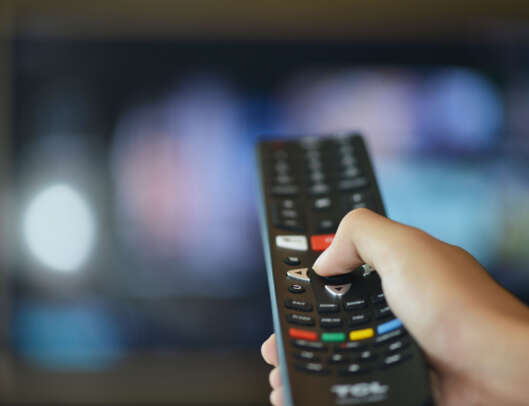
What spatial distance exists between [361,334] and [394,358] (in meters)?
0.03

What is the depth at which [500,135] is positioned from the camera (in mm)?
1125

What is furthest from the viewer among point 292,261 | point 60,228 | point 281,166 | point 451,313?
point 60,228

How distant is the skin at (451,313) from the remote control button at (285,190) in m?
0.13

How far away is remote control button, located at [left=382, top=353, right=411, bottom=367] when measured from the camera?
0.35m

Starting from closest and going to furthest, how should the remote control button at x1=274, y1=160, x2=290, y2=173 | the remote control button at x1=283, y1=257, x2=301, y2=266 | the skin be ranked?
the skin
the remote control button at x1=283, y1=257, x2=301, y2=266
the remote control button at x1=274, y1=160, x2=290, y2=173

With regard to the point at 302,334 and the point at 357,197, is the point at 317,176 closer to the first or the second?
the point at 357,197

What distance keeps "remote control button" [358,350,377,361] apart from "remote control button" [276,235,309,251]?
0.39 ft

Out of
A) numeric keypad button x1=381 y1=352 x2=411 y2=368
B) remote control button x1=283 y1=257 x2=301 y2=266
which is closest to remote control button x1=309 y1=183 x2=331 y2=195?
remote control button x1=283 y1=257 x2=301 y2=266

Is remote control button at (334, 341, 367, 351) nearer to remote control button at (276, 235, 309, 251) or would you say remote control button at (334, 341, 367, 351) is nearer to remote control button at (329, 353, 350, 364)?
remote control button at (329, 353, 350, 364)

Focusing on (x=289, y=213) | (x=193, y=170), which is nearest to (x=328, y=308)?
(x=289, y=213)

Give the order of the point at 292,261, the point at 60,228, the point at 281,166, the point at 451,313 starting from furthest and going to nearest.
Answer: the point at 60,228 < the point at 281,166 < the point at 292,261 < the point at 451,313

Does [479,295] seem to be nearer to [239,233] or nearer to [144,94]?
[239,233]

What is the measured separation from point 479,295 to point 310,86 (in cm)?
81

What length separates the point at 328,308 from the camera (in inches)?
15.5
